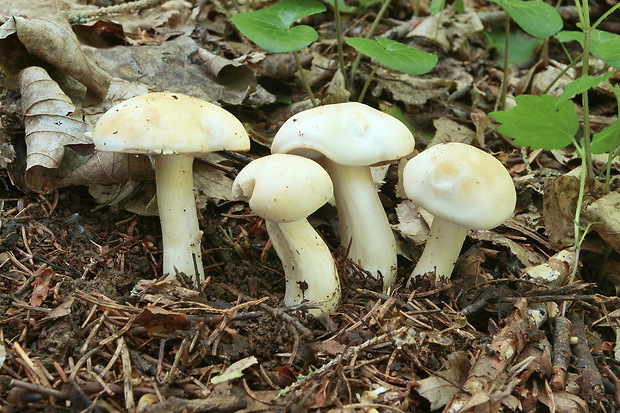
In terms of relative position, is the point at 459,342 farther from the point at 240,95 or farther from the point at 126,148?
the point at 240,95

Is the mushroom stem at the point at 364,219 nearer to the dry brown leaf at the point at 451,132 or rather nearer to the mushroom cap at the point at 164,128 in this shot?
the mushroom cap at the point at 164,128

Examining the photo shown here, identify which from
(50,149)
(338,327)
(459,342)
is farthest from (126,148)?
(459,342)

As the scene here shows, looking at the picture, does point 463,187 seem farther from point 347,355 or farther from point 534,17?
point 534,17

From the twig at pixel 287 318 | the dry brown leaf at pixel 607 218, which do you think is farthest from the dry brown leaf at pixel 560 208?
the twig at pixel 287 318

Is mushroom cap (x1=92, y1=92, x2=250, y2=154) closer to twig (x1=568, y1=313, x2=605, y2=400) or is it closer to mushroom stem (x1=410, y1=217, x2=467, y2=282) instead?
mushroom stem (x1=410, y1=217, x2=467, y2=282)

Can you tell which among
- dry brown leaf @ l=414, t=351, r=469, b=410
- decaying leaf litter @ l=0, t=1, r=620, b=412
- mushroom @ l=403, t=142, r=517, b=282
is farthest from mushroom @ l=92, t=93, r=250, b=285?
dry brown leaf @ l=414, t=351, r=469, b=410

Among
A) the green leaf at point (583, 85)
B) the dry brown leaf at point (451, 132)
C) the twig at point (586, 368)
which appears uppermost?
the green leaf at point (583, 85)
